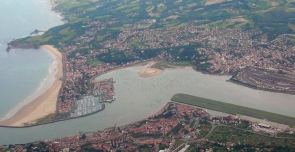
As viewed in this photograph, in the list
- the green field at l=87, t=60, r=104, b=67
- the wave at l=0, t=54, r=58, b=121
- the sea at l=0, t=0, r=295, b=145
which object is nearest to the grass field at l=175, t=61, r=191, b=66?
the sea at l=0, t=0, r=295, b=145

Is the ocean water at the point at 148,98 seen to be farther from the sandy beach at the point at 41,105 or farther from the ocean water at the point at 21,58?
the ocean water at the point at 21,58

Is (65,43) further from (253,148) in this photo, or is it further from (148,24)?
(253,148)

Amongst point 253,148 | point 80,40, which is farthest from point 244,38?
point 253,148

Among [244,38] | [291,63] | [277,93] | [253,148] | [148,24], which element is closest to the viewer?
[253,148]

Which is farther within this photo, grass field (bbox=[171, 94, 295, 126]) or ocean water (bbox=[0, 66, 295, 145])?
ocean water (bbox=[0, 66, 295, 145])

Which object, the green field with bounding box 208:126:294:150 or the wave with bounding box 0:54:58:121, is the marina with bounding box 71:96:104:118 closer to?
the wave with bounding box 0:54:58:121

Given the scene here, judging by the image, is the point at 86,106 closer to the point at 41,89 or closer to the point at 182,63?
the point at 41,89
